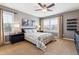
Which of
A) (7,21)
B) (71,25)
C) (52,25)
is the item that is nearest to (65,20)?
(71,25)

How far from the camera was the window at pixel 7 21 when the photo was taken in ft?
10.5

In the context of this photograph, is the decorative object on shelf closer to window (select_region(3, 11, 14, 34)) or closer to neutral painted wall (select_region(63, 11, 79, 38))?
neutral painted wall (select_region(63, 11, 79, 38))

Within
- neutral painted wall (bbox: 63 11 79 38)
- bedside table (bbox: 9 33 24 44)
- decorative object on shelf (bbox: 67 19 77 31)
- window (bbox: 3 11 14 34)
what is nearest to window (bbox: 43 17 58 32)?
neutral painted wall (bbox: 63 11 79 38)

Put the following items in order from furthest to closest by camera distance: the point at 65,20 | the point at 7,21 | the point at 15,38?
the point at 15,38 → the point at 7,21 → the point at 65,20

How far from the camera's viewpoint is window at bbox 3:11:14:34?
320cm

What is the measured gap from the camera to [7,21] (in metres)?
3.33

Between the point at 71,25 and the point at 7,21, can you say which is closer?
the point at 71,25

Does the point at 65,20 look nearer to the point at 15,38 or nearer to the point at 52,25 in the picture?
the point at 52,25

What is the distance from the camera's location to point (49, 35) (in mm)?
2926

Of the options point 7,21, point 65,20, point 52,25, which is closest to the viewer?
point 52,25

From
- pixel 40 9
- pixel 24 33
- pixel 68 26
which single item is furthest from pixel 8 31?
pixel 68 26

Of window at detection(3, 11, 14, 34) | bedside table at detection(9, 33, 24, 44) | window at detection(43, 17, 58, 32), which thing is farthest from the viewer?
bedside table at detection(9, 33, 24, 44)

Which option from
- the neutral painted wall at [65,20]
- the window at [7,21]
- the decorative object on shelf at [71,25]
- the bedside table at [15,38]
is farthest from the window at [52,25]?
the window at [7,21]
